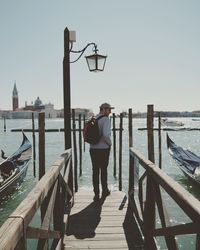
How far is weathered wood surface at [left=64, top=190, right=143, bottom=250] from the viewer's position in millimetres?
3600

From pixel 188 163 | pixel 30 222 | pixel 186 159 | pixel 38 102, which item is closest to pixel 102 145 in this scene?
pixel 30 222

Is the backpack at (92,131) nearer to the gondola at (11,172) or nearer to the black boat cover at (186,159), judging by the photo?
the gondola at (11,172)

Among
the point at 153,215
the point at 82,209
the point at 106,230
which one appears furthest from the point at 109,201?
the point at 153,215

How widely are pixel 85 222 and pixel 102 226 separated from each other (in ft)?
A: 0.88

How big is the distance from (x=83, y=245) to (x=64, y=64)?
2.69 metres

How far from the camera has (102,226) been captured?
4.09 metres

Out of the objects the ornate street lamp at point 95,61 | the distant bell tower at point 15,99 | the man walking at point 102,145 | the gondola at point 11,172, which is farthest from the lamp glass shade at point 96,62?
the distant bell tower at point 15,99

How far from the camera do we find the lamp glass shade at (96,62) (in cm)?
553

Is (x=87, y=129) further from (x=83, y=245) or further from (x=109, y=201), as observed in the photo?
(x=83, y=245)

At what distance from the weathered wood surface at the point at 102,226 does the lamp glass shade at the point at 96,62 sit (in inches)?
83.7

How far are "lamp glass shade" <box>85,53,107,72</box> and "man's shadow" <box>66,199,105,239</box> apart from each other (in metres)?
2.22

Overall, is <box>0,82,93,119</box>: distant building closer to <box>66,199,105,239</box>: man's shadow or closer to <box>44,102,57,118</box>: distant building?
<box>44,102,57,118</box>: distant building

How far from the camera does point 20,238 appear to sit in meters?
1.62

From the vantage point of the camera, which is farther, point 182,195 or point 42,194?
point 42,194
